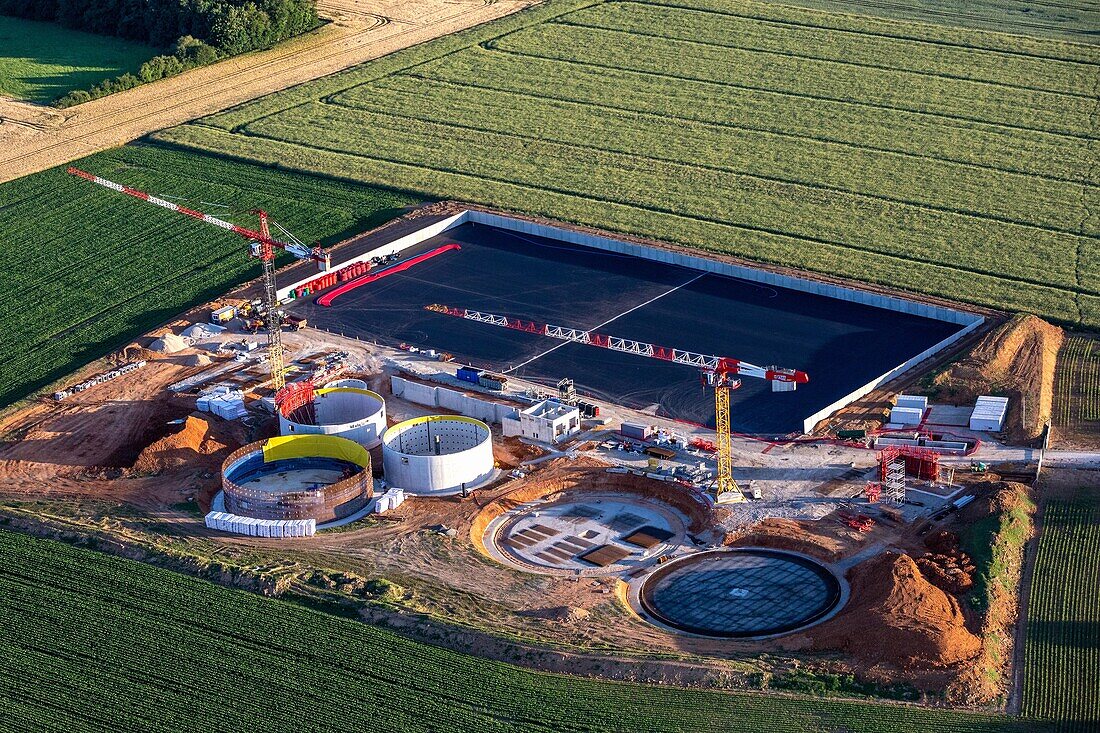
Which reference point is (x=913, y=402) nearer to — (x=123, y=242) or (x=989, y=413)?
(x=989, y=413)

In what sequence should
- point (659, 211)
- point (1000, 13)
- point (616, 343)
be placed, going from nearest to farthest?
point (616, 343), point (659, 211), point (1000, 13)

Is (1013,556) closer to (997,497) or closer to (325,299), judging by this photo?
(997,497)

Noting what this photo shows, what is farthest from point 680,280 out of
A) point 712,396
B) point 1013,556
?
point 1013,556

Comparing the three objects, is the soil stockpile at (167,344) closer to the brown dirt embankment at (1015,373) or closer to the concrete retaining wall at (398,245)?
the concrete retaining wall at (398,245)

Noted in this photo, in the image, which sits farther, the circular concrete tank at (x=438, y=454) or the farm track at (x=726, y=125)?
the farm track at (x=726, y=125)

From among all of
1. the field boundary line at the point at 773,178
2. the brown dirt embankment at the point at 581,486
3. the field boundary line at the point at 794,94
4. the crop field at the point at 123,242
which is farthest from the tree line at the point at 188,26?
the brown dirt embankment at the point at 581,486

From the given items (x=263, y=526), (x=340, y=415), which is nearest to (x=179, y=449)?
(x=340, y=415)

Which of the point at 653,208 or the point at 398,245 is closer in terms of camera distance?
the point at 398,245
